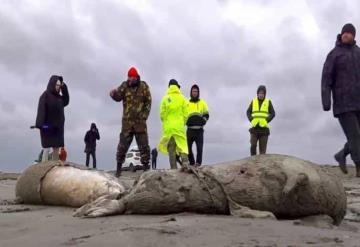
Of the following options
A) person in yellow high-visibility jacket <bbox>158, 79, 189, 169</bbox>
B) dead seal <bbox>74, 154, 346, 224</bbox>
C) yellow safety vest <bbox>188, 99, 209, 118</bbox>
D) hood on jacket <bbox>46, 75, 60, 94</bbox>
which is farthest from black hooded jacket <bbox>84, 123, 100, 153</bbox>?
dead seal <bbox>74, 154, 346, 224</bbox>

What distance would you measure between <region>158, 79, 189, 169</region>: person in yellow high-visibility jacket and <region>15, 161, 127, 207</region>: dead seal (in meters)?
4.13

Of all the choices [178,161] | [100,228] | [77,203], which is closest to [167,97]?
[178,161]

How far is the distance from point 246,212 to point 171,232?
1056 mm

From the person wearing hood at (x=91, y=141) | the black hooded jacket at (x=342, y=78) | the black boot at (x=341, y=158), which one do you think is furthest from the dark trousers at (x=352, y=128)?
the person wearing hood at (x=91, y=141)

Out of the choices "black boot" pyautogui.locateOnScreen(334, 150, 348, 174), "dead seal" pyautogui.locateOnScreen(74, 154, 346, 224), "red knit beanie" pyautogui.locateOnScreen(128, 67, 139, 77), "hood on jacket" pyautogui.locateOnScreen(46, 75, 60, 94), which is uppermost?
"red knit beanie" pyautogui.locateOnScreen(128, 67, 139, 77)

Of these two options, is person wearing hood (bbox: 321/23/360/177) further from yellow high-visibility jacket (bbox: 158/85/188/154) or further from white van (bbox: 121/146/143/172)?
white van (bbox: 121/146/143/172)

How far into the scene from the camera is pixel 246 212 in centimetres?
418

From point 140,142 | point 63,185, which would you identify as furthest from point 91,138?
point 63,185

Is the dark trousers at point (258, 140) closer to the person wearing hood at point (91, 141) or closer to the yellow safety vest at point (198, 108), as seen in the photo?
the yellow safety vest at point (198, 108)

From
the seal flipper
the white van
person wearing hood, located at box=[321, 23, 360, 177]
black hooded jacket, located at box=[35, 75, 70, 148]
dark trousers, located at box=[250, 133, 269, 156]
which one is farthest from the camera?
the white van

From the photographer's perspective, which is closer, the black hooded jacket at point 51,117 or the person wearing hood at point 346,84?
the person wearing hood at point 346,84

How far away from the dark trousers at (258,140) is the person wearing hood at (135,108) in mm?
2875

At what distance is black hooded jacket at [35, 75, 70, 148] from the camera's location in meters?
9.64

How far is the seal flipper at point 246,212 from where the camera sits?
409 cm
